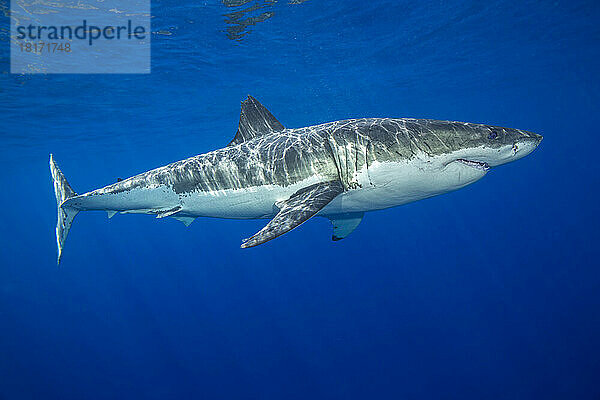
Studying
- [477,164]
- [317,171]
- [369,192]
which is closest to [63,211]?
[317,171]

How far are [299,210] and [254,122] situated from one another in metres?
2.81

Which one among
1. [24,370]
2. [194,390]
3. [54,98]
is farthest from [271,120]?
[24,370]

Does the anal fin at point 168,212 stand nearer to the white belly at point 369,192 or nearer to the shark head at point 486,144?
the white belly at point 369,192

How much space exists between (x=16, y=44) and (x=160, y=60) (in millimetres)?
5620

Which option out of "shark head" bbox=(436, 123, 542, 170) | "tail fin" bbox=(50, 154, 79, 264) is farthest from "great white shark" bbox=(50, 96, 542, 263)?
"tail fin" bbox=(50, 154, 79, 264)

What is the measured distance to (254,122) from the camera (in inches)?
227

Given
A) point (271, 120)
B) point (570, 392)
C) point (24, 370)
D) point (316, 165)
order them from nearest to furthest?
point (316, 165), point (271, 120), point (570, 392), point (24, 370)

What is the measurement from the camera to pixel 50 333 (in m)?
22.8

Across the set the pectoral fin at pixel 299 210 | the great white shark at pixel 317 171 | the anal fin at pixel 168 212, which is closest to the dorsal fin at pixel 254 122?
the great white shark at pixel 317 171

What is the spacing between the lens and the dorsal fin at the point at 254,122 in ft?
18.7

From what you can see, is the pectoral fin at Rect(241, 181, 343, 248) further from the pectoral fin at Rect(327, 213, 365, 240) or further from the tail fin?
the tail fin

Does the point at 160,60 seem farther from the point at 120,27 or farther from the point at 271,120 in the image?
the point at 271,120

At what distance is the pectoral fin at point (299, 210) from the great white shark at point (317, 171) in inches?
0.5

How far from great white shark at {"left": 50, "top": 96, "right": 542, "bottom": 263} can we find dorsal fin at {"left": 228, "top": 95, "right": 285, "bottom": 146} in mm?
19
